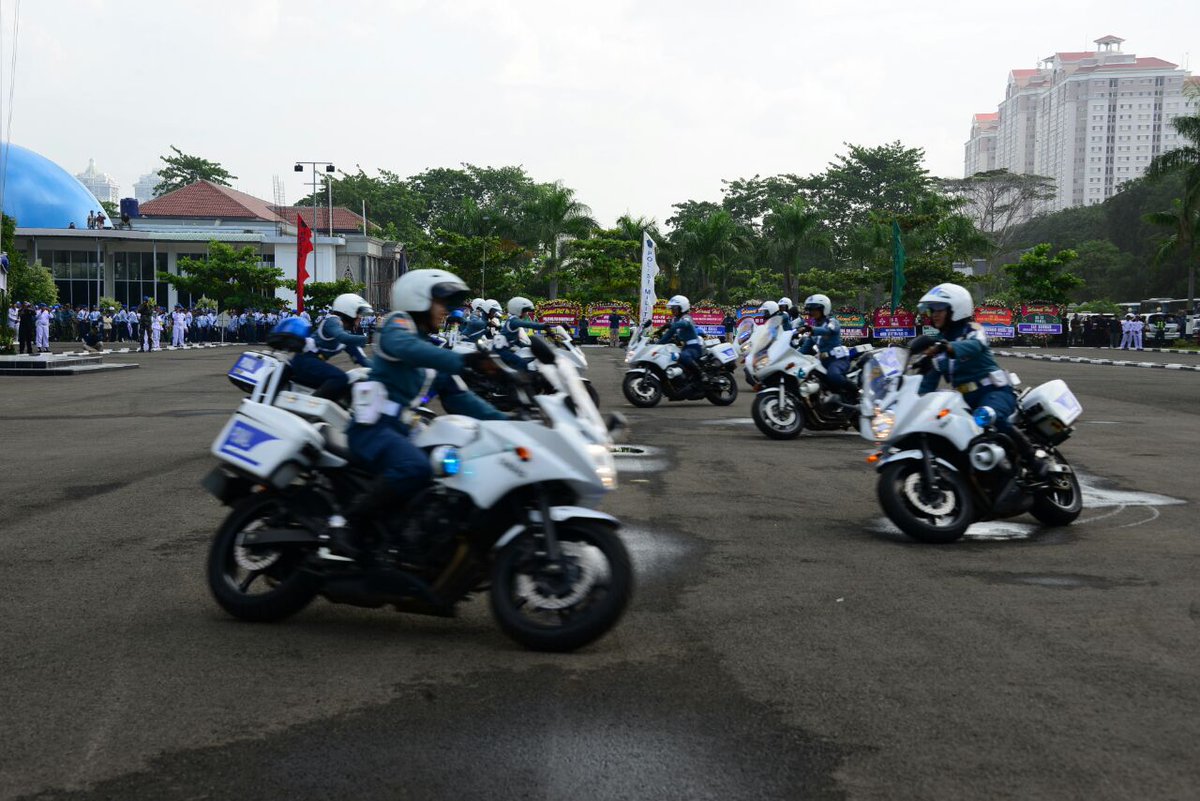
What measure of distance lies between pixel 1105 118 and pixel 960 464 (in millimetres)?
170802

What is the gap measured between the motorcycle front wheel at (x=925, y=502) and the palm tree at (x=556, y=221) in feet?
181

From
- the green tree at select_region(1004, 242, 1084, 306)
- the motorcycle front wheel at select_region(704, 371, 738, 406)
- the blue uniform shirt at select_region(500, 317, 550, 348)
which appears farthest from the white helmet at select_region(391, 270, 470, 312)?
the green tree at select_region(1004, 242, 1084, 306)

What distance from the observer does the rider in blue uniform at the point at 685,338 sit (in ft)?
63.3

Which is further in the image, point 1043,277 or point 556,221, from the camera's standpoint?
point 556,221

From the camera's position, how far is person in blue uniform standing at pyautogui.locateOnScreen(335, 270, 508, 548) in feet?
17.6

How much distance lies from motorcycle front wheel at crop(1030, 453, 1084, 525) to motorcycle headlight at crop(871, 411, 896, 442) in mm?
1169

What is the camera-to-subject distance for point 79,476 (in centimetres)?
1103

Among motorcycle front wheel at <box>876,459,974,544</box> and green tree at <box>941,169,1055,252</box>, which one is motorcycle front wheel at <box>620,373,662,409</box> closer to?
motorcycle front wheel at <box>876,459,974,544</box>

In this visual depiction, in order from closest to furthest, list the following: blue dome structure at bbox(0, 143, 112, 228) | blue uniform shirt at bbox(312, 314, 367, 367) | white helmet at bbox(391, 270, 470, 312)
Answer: white helmet at bbox(391, 270, 470, 312) < blue uniform shirt at bbox(312, 314, 367, 367) < blue dome structure at bbox(0, 143, 112, 228)

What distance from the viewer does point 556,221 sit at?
6259 centimetres

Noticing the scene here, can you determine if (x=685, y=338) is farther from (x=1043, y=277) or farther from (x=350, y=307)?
(x=1043, y=277)

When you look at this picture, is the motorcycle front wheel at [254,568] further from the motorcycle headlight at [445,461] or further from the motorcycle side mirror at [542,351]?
the motorcycle side mirror at [542,351]

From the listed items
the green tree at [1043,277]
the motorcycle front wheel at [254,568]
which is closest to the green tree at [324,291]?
the green tree at [1043,277]

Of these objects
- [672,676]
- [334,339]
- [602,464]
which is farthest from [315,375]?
[672,676]
